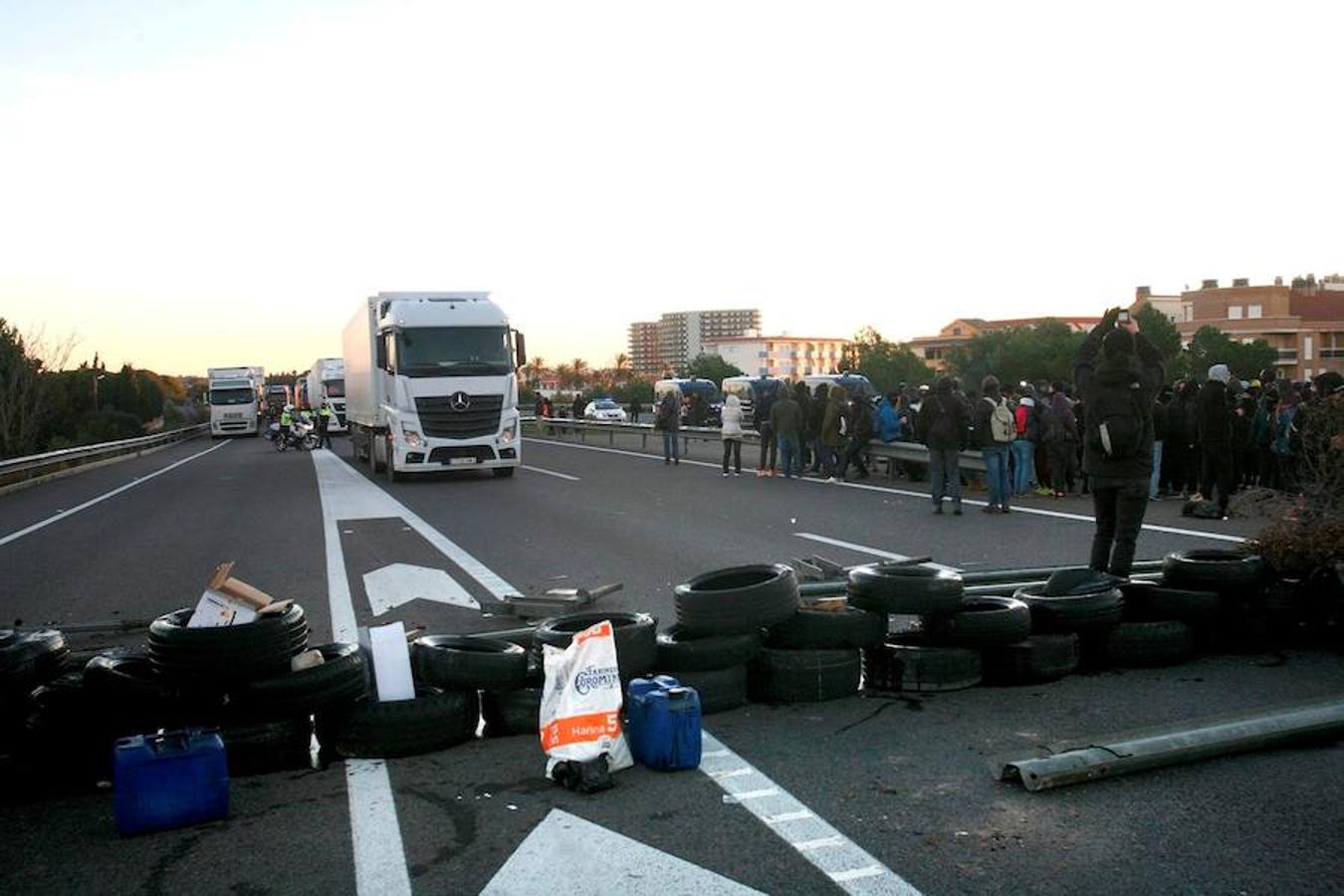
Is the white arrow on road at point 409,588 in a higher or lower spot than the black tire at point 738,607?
lower

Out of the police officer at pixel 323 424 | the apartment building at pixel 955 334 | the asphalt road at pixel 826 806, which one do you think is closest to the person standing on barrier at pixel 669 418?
the asphalt road at pixel 826 806

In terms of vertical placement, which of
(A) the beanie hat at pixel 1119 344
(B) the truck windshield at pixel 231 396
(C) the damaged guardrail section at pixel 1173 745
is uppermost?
(A) the beanie hat at pixel 1119 344

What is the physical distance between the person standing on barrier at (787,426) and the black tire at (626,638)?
55.8ft

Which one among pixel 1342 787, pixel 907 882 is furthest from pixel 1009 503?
pixel 907 882

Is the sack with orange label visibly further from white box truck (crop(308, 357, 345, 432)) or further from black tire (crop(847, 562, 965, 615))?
white box truck (crop(308, 357, 345, 432))

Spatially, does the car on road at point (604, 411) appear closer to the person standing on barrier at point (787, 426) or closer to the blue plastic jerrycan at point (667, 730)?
the person standing on barrier at point (787, 426)

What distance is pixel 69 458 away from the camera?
34.6 meters

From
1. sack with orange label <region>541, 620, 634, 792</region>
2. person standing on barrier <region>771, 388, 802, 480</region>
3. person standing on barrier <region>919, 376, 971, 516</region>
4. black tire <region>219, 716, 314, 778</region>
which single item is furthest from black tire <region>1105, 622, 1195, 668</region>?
person standing on barrier <region>771, 388, 802, 480</region>

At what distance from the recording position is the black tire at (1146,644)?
6.96m

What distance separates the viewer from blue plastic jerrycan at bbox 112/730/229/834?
4684 mm

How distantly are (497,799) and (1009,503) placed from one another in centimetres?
1362

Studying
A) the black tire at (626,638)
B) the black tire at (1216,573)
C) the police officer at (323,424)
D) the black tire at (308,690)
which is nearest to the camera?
the black tire at (308,690)

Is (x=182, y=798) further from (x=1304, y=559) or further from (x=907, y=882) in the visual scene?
(x=1304, y=559)

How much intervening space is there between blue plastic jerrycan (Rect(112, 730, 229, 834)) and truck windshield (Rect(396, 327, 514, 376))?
18997 millimetres
